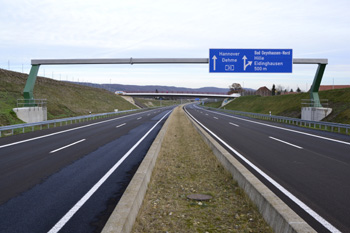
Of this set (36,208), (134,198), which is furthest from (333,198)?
(36,208)

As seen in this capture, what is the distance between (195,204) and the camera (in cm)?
548

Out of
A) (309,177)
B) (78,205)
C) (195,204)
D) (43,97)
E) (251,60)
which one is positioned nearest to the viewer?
(78,205)

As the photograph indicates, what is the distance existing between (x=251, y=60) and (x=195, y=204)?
65.2 feet

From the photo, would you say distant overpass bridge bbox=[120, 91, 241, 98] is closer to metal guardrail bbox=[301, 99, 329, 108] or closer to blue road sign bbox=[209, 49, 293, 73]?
metal guardrail bbox=[301, 99, 329, 108]

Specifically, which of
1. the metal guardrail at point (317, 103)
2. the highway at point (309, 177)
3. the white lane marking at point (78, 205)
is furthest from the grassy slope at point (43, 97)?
the metal guardrail at point (317, 103)

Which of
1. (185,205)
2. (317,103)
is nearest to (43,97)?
(317,103)

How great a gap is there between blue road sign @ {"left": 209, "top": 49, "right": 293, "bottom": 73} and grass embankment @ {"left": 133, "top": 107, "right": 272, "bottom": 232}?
15793mm

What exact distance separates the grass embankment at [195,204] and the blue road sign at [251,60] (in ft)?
51.8

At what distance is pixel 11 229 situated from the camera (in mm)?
4270

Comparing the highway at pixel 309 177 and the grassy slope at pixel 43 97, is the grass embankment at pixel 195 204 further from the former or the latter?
the grassy slope at pixel 43 97

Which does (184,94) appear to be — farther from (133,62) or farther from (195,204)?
(195,204)

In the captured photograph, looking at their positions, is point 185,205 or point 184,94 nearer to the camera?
point 185,205

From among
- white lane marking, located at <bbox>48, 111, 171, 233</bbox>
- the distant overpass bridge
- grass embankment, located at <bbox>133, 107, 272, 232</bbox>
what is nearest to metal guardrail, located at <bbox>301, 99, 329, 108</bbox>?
grass embankment, located at <bbox>133, 107, 272, 232</bbox>

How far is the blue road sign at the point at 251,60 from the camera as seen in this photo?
76.0 ft
